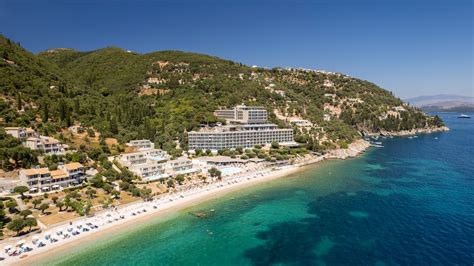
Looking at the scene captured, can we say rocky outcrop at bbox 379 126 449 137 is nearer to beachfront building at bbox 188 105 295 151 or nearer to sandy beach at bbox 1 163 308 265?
beachfront building at bbox 188 105 295 151

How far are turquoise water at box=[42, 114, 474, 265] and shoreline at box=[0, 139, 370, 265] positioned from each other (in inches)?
63.1

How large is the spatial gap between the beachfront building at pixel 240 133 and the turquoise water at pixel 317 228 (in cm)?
2182

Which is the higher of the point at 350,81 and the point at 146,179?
A: the point at 350,81

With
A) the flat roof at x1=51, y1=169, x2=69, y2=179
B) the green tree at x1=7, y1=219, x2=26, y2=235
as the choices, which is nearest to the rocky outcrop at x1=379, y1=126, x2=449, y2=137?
the flat roof at x1=51, y1=169, x2=69, y2=179

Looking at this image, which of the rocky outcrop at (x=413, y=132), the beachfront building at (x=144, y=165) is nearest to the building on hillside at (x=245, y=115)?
the beachfront building at (x=144, y=165)

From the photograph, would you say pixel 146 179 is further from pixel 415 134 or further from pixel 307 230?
pixel 415 134

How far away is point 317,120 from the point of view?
119000 mm

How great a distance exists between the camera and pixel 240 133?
8706 cm

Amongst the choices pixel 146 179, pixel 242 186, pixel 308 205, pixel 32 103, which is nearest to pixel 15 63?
pixel 32 103

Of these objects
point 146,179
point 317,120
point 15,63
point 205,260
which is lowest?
point 205,260

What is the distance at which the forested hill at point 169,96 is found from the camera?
81.0 metres

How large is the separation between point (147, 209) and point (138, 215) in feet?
6.57

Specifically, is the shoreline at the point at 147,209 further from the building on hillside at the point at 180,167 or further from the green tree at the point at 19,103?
the green tree at the point at 19,103

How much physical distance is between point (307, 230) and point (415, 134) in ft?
419
